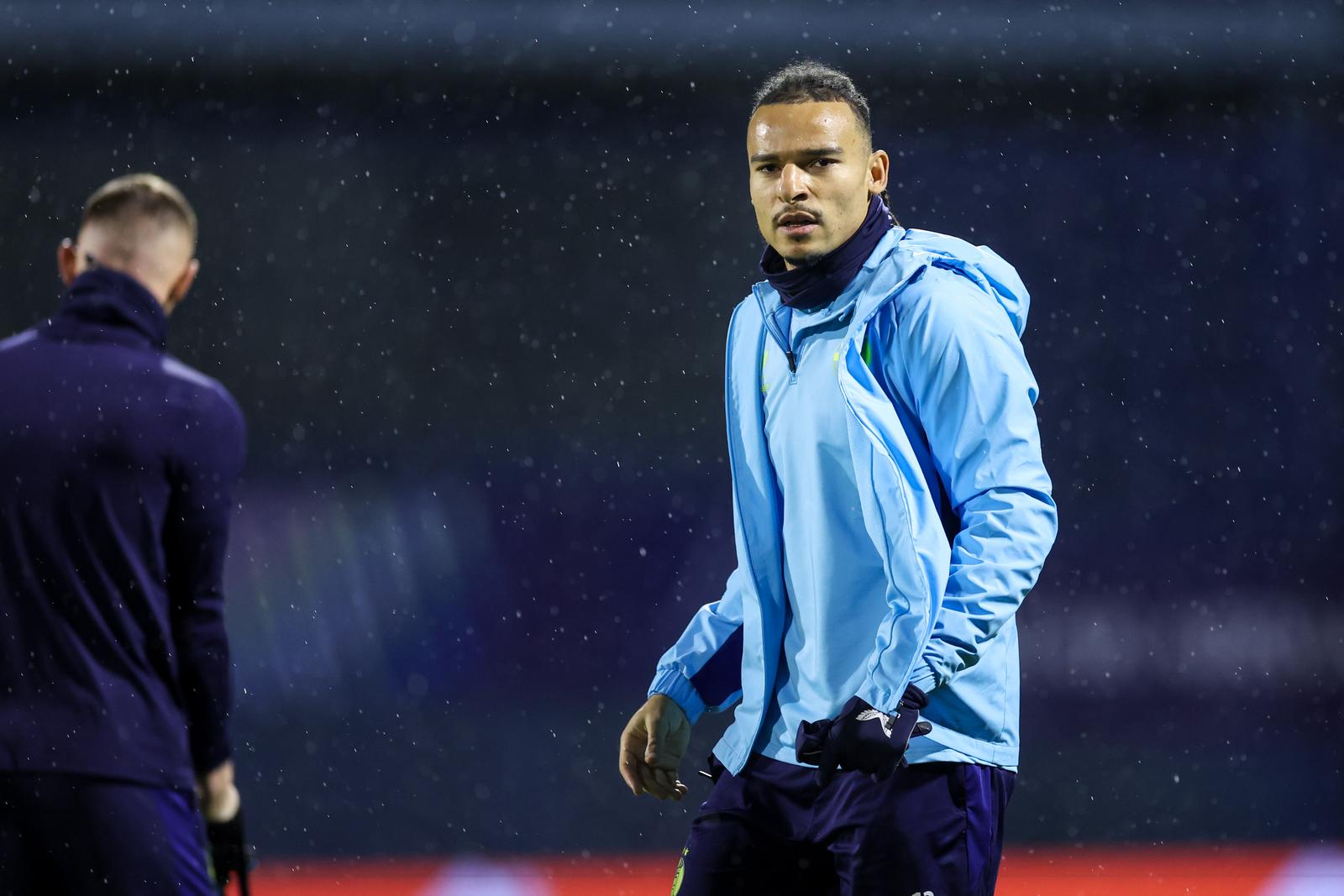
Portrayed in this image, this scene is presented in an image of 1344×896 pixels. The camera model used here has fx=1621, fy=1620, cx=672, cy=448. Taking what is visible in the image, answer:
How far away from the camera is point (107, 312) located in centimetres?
227

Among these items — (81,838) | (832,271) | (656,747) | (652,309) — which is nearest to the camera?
(81,838)

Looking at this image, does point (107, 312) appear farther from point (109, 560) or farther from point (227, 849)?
point (227, 849)

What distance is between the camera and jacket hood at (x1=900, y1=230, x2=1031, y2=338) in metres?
2.35

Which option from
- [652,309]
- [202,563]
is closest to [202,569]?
[202,563]

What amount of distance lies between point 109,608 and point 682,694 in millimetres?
880

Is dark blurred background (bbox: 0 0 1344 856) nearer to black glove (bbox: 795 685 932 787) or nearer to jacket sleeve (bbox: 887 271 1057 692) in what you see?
jacket sleeve (bbox: 887 271 1057 692)

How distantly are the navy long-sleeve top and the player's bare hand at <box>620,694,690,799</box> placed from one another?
2.10 feet

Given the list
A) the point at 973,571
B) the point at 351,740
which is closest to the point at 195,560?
the point at 973,571

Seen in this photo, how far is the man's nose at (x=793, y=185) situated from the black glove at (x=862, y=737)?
76cm

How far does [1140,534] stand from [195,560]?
19.9 feet

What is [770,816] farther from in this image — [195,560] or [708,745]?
[708,745]

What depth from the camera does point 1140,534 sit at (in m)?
7.57

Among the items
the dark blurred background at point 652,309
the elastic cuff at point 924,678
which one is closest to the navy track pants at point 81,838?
the elastic cuff at point 924,678

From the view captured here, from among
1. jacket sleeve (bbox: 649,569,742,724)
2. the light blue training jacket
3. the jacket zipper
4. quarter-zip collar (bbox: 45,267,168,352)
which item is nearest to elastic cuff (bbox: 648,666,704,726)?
jacket sleeve (bbox: 649,569,742,724)
